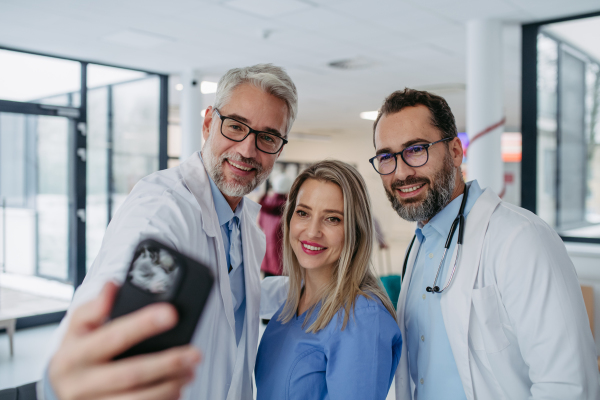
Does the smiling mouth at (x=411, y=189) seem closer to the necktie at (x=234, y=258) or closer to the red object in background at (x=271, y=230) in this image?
the necktie at (x=234, y=258)

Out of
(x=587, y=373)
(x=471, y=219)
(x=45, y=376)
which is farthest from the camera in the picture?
(x=471, y=219)

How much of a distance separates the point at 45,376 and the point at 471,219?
1322 millimetres

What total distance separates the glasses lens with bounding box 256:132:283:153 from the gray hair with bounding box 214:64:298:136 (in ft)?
0.43

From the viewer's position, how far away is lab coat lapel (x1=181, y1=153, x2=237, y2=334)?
144cm

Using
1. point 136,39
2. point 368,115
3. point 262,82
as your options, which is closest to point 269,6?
point 136,39

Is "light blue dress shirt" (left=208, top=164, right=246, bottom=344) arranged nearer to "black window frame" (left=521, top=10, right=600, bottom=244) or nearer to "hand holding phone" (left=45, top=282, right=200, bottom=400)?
"hand holding phone" (left=45, top=282, right=200, bottom=400)

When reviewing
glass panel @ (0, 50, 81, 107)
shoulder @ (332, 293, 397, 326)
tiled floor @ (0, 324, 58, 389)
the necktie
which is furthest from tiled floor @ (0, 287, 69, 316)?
shoulder @ (332, 293, 397, 326)

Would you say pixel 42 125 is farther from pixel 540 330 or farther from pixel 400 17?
pixel 540 330

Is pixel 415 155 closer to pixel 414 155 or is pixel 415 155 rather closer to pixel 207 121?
pixel 414 155

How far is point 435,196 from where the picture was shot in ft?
5.22

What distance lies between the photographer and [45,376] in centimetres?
45

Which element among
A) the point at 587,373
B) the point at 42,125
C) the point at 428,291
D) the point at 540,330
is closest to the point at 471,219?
the point at 428,291

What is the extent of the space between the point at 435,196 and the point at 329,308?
532 mm

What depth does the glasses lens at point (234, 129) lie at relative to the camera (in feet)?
5.22
